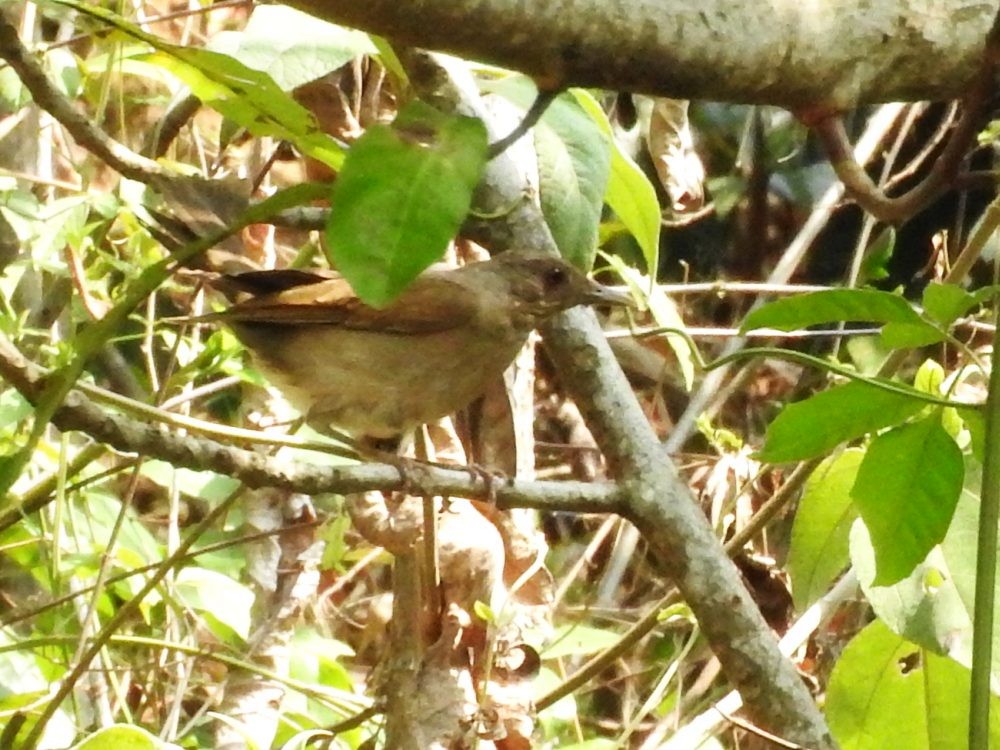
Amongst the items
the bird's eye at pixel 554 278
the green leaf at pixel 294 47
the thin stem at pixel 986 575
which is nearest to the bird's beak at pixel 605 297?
the bird's eye at pixel 554 278

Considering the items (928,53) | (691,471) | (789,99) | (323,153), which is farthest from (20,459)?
(691,471)

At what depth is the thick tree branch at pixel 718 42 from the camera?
971 mm

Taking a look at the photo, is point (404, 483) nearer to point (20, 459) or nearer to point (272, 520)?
point (20, 459)

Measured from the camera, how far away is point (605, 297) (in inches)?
109

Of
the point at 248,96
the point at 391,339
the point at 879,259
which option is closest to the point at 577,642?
the point at 391,339

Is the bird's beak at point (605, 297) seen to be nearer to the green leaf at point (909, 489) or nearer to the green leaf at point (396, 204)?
the green leaf at point (909, 489)

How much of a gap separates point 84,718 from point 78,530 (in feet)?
1.55

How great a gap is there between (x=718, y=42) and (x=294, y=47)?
0.95 meters

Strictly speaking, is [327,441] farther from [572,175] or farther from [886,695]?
[886,695]

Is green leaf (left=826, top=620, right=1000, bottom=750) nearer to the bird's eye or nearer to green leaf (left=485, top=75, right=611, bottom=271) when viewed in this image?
green leaf (left=485, top=75, right=611, bottom=271)

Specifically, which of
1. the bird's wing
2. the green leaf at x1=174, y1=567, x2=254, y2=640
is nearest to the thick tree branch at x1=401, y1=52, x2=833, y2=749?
the bird's wing

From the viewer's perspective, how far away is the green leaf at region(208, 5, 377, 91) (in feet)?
6.15

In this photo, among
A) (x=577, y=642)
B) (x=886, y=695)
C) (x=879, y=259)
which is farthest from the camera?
(x=577, y=642)

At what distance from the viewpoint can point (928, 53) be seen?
4.29ft
